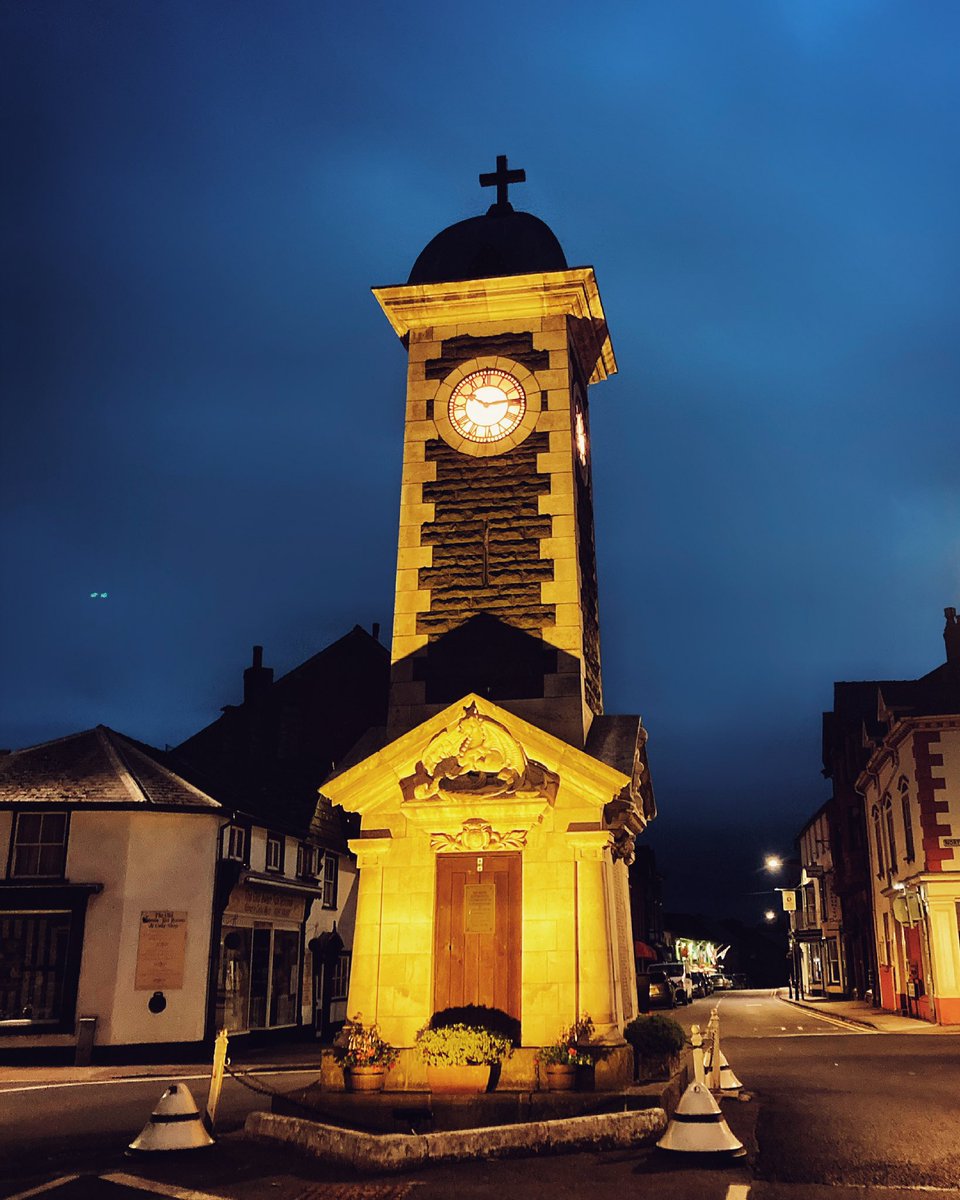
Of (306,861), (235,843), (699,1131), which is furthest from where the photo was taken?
(306,861)

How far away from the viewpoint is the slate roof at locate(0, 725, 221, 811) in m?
23.8

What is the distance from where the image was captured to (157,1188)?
9250 millimetres

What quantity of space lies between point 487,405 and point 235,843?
13420mm

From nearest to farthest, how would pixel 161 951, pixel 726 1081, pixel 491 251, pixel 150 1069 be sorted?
pixel 726 1081 < pixel 491 251 < pixel 150 1069 < pixel 161 951

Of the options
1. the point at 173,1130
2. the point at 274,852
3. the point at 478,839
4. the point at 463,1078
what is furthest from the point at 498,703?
the point at 274,852

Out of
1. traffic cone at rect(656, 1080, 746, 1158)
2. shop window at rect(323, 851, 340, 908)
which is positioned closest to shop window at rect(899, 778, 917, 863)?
shop window at rect(323, 851, 340, 908)

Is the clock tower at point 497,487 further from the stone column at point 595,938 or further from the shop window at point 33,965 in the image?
the shop window at point 33,965

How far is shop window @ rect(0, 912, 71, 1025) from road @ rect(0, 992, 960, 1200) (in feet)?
23.6

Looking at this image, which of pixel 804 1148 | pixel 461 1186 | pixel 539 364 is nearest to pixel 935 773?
pixel 539 364

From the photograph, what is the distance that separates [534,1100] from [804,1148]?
9.50ft

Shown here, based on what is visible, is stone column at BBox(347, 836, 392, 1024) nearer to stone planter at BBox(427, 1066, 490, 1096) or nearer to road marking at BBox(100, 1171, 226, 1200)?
stone planter at BBox(427, 1066, 490, 1096)

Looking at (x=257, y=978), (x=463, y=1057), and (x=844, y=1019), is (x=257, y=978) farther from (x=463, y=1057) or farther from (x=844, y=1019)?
(x=844, y=1019)

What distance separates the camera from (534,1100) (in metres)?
11.8

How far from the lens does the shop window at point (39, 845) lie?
77.2 feet
